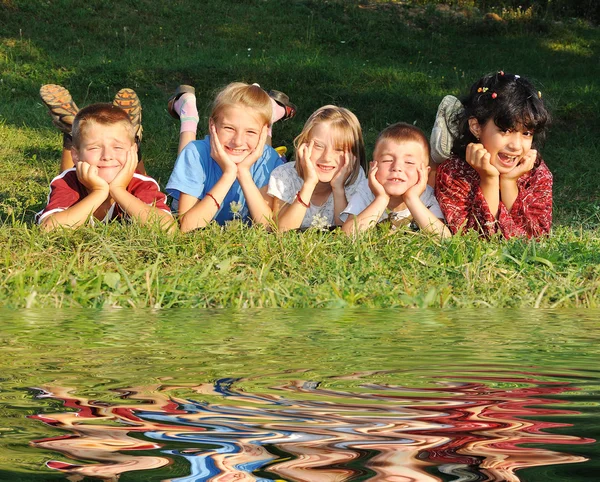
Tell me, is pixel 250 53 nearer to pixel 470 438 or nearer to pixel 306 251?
pixel 306 251

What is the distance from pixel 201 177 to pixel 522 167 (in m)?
2.26

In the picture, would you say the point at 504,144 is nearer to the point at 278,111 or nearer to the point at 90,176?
the point at 278,111

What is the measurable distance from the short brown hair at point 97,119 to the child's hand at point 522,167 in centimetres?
257

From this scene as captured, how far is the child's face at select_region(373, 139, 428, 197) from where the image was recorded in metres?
5.48

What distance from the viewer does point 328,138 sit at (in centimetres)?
584

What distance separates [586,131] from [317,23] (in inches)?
299

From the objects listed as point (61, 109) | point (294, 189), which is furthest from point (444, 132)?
point (61, 109)

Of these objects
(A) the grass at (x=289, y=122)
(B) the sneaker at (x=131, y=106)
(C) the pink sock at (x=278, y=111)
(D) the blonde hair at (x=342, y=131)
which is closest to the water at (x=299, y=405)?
(A) the grass at (x=289, y=122)

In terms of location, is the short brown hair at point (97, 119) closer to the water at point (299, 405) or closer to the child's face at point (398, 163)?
the child's face at point (398, 163)

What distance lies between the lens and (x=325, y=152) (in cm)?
584

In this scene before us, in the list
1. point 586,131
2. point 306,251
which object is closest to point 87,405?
point 306,251

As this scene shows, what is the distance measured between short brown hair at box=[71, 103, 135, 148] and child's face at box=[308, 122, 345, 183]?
1.25 m

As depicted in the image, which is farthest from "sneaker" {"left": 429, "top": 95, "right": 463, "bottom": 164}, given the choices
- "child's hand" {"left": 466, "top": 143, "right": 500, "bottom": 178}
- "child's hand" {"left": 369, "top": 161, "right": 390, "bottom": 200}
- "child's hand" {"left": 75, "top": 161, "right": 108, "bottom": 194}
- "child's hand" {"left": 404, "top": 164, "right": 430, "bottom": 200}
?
"child's hand" {"left": 75, "top": 161, "right": 108, "bottom": 194}

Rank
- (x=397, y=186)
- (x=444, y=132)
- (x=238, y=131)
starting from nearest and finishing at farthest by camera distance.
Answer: (x=397, y=186) < (x=238, y=131) < (x=444, y=132)
